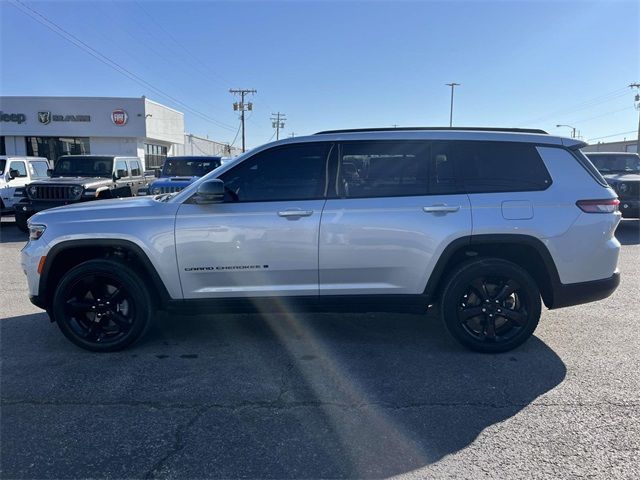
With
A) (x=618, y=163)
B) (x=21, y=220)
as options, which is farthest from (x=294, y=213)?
(x=618, y=163)

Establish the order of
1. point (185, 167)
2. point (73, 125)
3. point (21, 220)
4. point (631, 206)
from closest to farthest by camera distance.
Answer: point (21, 220) < point (631, 206) < point (185, 167) < point (73, 125)

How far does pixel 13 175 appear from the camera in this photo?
41.5 ft

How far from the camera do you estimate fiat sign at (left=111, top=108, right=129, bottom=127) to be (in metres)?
34.7

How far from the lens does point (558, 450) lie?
2.70m

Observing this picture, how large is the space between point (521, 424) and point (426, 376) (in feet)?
2.70

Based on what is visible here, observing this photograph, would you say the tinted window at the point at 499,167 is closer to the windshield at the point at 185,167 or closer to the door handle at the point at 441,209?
the door handle at the point at 441,209

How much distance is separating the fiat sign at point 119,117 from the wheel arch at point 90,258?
113 feet

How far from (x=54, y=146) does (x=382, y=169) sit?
1498 inches

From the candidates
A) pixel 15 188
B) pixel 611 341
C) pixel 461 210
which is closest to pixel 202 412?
pixel 461 210

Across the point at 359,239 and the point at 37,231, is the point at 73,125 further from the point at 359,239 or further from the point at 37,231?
the point at 359,239

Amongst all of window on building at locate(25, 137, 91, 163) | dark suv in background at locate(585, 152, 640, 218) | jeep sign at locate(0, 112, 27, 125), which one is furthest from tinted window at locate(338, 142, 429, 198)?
jeep sign at locate(0, 112, 27, 125)

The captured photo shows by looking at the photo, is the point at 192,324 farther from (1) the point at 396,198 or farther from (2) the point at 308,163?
(1) the point at 396,198

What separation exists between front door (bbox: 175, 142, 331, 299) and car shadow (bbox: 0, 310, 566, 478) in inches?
17.2

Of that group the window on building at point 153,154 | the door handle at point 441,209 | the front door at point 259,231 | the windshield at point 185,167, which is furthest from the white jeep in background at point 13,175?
the window on building at point 153,154
